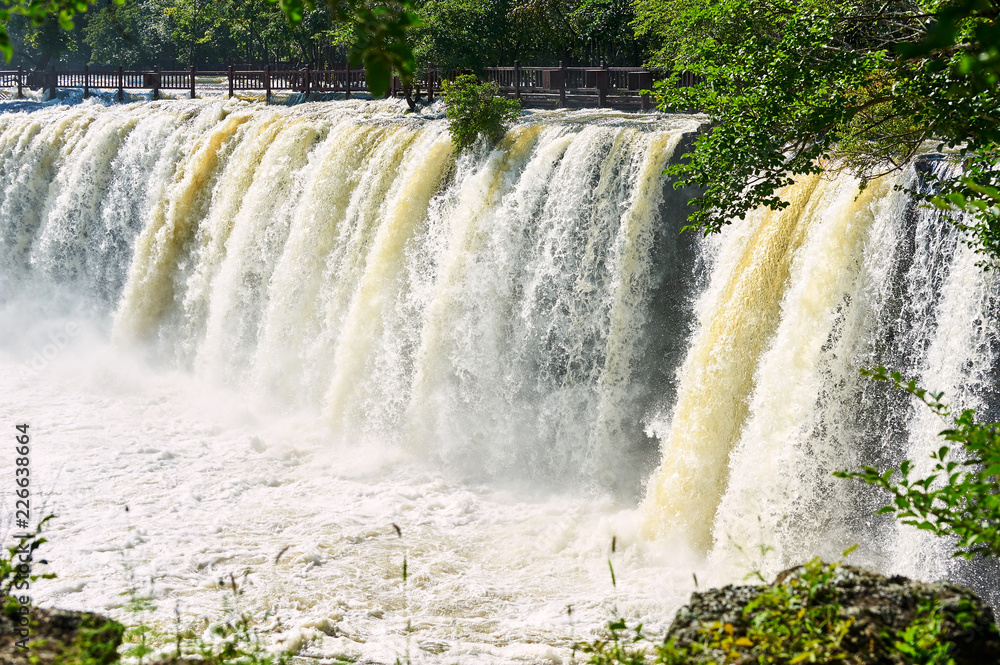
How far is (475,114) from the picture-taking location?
1330 centimetres

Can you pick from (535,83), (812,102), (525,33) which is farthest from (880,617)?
(525,33)

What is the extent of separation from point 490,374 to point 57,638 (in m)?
8.95

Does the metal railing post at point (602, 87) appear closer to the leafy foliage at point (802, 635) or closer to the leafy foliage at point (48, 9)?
the leafy foliage at point (48, 9)

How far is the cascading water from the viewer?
28.6 ft

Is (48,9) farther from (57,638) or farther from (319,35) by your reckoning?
(319,35)

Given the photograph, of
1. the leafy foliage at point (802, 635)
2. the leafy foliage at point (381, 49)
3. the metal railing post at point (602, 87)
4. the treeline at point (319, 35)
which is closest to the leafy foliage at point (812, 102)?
the treeline at point (319, 35)

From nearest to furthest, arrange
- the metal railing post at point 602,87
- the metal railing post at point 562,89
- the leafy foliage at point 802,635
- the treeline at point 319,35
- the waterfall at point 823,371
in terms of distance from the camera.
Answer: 1. the leafy foliage at point 802,635
2. the waterfall at point 823,371
3. the metal railing post at point 602,87
4. the metal railing post at point 562,89
5. the treeline at point 319,35

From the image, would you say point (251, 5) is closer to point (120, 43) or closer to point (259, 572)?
point (120, 43)

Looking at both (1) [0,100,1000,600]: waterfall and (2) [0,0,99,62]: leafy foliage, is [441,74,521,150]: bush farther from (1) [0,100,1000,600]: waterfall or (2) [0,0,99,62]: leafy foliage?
(2) [0,0,99,62]: leafy foliage

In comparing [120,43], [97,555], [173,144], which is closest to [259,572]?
[97,555]

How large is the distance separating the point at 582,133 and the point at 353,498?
5446 mm

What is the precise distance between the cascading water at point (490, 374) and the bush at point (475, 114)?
12.0 inches

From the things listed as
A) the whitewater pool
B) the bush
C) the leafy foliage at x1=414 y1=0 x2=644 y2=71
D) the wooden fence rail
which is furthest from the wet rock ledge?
the leafy foliage at x1=414 y1=0 x2=644 y2=71

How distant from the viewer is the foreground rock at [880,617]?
347cm
